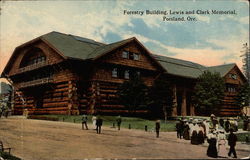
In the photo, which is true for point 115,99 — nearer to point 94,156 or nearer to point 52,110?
point 52,110

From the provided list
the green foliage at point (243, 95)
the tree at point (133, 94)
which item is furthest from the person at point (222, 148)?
the tree at point (133, 94)

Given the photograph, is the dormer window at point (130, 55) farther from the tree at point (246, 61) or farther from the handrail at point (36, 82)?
the tree at point (246, 61)

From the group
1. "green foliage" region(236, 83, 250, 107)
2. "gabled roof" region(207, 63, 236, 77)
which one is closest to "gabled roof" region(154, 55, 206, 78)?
"gabled roof" region(207, 63, 236, 77)

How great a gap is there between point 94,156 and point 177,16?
6.40m

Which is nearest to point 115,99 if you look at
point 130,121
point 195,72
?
point 130,121

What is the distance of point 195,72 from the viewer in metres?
28.3

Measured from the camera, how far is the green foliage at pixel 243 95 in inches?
547

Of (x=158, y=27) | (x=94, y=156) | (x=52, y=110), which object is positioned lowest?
(x=94, y=156)

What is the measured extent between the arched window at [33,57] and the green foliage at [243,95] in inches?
750

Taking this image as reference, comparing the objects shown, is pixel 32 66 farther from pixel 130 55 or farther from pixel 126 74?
pixel 130 55

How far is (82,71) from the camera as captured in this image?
27.4 metres

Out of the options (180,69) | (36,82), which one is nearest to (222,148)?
(180,69)

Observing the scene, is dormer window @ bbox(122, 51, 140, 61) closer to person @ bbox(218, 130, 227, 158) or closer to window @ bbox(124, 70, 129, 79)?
window @ bbox(124, 70, 129, 79)

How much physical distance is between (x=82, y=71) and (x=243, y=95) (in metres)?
16.1
